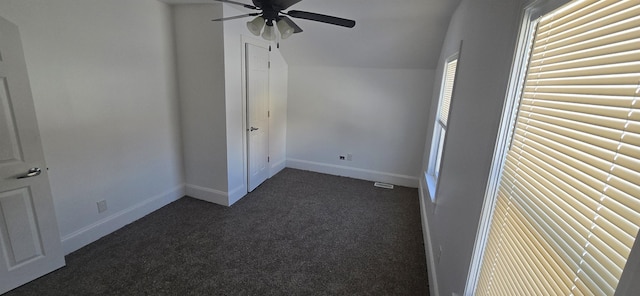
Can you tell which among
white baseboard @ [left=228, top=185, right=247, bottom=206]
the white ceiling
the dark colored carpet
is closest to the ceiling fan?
the white ceiling

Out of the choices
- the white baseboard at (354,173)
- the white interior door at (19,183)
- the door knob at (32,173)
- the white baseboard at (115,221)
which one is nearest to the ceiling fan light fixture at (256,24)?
the white interior door at (19,183)

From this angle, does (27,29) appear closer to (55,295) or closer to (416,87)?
(55,295)

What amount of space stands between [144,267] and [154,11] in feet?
8.32

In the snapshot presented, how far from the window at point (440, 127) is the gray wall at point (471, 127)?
0.72 m

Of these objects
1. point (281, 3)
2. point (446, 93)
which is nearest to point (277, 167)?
point (446, 93)

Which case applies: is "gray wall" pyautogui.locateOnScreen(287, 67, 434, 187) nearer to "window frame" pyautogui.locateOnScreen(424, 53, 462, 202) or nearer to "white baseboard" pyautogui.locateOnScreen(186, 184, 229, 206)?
"window frame" pyautogui.locateOnScreen(424, 53, 462, 202)

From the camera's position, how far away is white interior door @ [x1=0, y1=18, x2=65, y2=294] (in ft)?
5.94

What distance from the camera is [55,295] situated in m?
1.96

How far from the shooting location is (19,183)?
1.93 meters

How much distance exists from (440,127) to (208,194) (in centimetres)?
303

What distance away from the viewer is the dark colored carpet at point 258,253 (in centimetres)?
213

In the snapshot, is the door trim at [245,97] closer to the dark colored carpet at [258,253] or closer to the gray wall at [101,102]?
the dark colored carpet at [258,253]

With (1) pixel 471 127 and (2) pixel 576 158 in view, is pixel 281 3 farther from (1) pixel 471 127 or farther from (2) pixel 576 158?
(2) pixel 576 158

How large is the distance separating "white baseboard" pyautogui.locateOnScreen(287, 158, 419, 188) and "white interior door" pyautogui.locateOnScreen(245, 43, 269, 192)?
2.72ft
